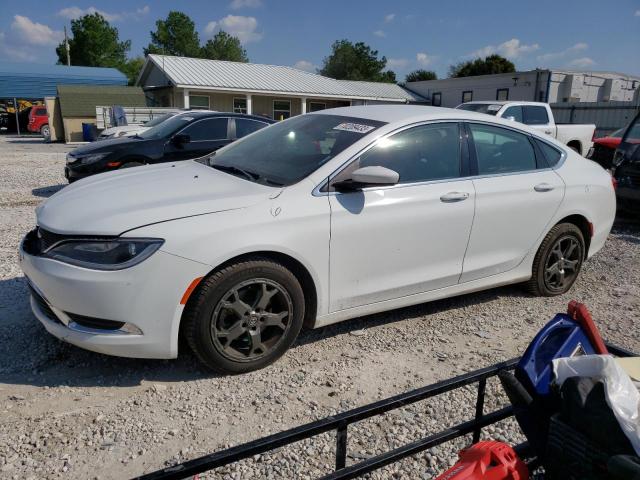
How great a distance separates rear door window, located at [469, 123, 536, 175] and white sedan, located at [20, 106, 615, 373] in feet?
0.04

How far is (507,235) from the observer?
3980mm

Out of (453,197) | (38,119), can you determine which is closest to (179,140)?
(453,197)

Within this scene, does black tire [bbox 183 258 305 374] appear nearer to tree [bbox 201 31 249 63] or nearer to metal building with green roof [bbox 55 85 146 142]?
metal building with green roof [bbox 55 85 146 142]

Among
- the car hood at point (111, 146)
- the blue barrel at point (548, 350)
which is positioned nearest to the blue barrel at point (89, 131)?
the car hood at point (111, 146)

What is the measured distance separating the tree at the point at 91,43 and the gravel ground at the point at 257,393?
6659 cm

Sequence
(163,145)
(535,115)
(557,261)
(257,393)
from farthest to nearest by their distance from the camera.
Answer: (535,115) → (163,145) → (557,261) → (257,393)

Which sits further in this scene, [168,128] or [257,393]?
[168,128]

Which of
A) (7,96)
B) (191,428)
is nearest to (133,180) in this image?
(191,428)

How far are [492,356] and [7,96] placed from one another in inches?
1497

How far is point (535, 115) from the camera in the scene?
13211 mm

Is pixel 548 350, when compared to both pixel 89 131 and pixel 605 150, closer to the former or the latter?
pixel 605 150

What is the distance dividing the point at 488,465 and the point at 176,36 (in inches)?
3314

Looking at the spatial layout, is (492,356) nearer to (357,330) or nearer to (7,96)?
(357,330)

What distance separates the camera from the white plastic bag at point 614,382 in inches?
63.3
